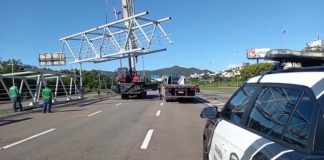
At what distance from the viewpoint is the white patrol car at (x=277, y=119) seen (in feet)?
9.61

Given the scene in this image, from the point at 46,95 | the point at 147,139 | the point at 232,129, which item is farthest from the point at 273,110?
the point at 46,95

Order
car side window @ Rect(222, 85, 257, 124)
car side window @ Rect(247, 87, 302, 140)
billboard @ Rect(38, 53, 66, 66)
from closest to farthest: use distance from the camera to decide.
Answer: car side window @ Rect(247, 87, 302, 140) → car side window @ Rect(222, 85, 257, 124) → billboard @ Rect(38, 53, 66, 66)

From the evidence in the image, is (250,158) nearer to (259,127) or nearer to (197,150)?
(259,127)

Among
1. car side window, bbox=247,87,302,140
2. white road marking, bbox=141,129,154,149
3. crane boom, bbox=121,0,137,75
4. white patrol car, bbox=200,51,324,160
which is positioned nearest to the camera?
white patrol car, bbox=200,51,324,160

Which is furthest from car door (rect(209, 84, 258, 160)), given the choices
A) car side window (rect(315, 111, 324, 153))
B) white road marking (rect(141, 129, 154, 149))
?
white road marking (rect(141, 129, 154, 149))

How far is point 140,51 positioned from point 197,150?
36364 mm

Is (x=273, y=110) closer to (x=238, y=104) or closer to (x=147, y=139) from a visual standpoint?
(x=238, y=104)

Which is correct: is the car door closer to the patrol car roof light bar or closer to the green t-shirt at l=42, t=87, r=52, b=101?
the patrol car roof light bar

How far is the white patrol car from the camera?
2.93 meters

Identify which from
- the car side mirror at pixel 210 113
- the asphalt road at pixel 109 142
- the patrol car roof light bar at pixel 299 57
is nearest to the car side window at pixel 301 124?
the patrol car roof light bar at pixel 299 57

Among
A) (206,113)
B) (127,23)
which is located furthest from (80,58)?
(206,113)

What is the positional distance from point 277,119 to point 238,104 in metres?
1.57

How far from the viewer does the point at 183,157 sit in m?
9.35

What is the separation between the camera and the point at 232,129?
4652 mm
